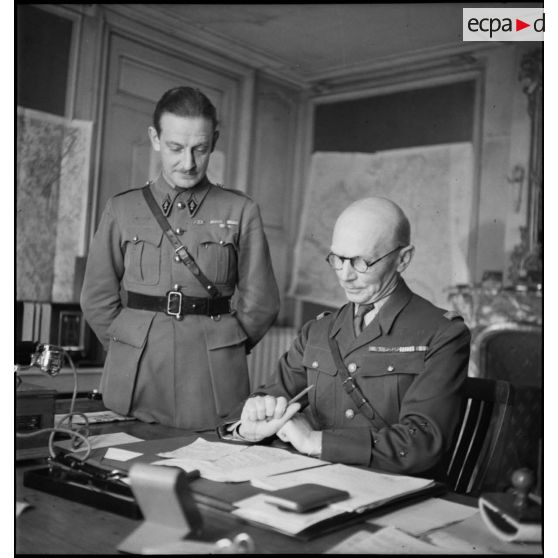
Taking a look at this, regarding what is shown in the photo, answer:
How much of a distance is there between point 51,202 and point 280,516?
68.9 inches

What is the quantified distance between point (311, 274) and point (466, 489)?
2.73 metres

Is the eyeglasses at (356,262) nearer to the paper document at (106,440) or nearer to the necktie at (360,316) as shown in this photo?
the necktie at (360,316)

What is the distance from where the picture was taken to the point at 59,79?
2.40 m

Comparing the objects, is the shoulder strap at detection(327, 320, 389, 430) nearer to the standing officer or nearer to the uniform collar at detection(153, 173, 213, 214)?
the standing officer

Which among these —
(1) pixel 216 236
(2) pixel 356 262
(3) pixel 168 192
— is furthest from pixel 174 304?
(2) pixel 356 262

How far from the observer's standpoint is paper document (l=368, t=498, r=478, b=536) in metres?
1.04

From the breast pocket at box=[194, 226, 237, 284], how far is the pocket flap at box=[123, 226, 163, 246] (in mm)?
127

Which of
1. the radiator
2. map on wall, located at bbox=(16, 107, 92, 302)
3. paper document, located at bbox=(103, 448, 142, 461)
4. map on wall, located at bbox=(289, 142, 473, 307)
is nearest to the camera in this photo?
paper document, located at bbox=(103, 448, 142, 461)

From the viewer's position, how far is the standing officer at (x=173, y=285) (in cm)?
214

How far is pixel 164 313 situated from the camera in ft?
7.04

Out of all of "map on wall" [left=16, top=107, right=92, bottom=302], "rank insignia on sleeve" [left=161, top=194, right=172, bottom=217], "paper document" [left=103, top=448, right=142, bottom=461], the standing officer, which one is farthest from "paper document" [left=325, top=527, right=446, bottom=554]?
"map on wall" [left=16, top=107, right=92, bottom=302]
